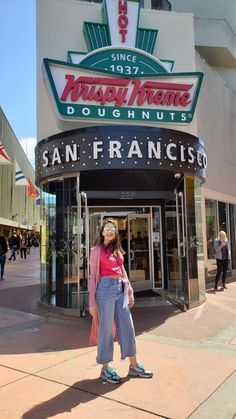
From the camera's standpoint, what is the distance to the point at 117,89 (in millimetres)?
8742

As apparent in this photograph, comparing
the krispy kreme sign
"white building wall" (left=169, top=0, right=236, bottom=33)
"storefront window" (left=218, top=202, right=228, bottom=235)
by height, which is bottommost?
"storefront window" (left=218, top=202, right=228, bottom=235)

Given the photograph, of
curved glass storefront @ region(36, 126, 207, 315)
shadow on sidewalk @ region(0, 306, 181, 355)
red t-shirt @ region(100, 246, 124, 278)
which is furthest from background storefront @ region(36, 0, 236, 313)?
red t-shirt @ region(100, 246, 124, 278)

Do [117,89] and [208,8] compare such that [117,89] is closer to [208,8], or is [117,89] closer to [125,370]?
[125,370]

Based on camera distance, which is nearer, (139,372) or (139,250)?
(139,372)

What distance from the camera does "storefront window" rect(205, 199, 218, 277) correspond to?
13870 mm

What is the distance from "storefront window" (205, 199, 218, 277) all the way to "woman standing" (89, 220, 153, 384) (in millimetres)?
9368

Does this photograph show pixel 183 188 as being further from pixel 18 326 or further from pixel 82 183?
pixel 18 326

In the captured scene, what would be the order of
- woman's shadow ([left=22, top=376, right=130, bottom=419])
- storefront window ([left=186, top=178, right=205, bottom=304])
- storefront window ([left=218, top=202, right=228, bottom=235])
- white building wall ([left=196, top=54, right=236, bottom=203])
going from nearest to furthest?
woman's shadow ([left=22, top=376, right=130, bottom=419]) < storefront window ([left=186, top=178, right=205, bottom=304]) < white building wall ([left=196, top=54, right=236, bottom=203]) < storefront window ([left=218, top=202, right=228, bottom=235])

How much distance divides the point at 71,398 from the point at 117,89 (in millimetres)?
6401

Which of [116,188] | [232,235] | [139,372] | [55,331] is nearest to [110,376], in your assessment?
[139,372]

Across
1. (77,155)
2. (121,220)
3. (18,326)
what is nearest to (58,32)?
(77,155)

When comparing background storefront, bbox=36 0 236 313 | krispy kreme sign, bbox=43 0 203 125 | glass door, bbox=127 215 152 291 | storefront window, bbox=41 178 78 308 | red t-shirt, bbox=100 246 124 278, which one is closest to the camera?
red t-shirt, bbox=100 246 124 278

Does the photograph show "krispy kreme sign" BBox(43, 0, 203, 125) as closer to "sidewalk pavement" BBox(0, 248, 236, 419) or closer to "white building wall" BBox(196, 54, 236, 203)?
"white building wall" BBox(196, 54, 236, 203)

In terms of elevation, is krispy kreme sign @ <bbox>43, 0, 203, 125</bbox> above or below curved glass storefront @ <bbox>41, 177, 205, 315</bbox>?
above
